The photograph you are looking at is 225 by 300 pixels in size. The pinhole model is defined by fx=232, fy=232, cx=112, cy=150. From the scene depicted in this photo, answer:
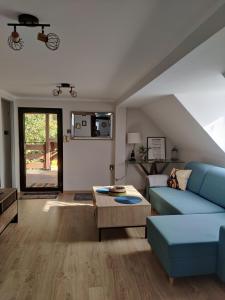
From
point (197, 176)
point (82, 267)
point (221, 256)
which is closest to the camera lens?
point (221, 256)

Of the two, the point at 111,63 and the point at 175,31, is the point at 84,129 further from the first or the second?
the point at 175,31

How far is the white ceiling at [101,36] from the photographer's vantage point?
1426mm

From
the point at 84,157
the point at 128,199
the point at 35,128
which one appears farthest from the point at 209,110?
the point at 35,128

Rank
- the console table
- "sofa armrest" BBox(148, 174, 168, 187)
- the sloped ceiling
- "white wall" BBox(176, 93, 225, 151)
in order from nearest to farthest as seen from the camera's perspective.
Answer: "white wall" BBox(176, 93, 225, 151)
the sloped ceiling
"sofa armrest" BBox(148, 174, 168, 187)
the console table

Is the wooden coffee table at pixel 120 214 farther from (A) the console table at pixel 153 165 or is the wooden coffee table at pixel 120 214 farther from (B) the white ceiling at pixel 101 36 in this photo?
(A) the console table at pixel 153 165

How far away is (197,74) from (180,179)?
2.09 m

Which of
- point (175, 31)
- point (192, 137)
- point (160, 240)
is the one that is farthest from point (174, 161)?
point (175, 31)

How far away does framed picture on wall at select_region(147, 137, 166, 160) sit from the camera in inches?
208

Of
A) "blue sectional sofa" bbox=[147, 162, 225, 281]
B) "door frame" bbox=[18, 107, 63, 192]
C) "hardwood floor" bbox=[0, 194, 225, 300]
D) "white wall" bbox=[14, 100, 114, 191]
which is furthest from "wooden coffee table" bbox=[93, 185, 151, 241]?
"door frame" bbox=[18, 107, 63, 192]

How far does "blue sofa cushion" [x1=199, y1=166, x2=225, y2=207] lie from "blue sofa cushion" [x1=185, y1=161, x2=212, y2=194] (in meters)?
0.09

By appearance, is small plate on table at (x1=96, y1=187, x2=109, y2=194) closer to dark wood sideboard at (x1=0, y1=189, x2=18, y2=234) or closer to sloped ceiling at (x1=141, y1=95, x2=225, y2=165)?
dark wood sideboard at (x1=0, y1=189, x2=18, y2=234)

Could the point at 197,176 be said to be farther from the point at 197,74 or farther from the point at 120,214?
the point at 197,74

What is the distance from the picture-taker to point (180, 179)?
3953mm

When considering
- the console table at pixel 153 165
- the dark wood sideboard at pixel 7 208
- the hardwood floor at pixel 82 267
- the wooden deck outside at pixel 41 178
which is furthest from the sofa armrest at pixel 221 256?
the wooden deck outside at pixel 41 178
